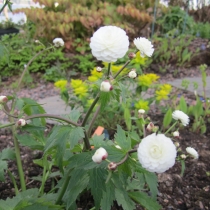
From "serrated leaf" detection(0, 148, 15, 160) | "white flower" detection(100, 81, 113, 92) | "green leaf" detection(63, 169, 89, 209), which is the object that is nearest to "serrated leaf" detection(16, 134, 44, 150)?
"serrated leaf" detection(0, 148, 15, 160)

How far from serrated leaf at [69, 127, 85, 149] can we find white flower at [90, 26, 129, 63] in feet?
0.77

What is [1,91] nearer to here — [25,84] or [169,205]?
[25,84]

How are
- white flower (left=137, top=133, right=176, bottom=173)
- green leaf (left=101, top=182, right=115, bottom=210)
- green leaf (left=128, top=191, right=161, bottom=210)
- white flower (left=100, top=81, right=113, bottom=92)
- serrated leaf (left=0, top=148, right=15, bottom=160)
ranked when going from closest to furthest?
white flower (left=137, top=133, right=176, bottom=173), white flower (left=100, top=81, right=113, bottom=92), green leaf (left=101, top=182, right=115, bottom=210), green leaf (left=128, top=191, right=161, bottom=210), serrated leaf (left=0, top=148, right=15, bottom=160)

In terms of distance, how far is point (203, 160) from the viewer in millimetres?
2117

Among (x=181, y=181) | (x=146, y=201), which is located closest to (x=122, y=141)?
(x=146, y=201)

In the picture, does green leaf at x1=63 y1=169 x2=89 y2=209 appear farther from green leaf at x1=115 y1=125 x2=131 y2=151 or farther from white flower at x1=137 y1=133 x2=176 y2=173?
white flower at x1=137 y1=133 x2=176 y2=173

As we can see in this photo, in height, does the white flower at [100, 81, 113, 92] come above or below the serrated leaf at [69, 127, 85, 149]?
above

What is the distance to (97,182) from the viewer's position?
991 millimetres

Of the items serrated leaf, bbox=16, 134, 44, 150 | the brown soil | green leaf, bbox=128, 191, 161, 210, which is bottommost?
the brown soil

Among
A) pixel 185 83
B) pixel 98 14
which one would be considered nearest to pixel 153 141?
pixel 185 83

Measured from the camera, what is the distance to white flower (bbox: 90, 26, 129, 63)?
3.14ft

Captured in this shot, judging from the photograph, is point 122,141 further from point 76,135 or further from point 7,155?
point 7,155

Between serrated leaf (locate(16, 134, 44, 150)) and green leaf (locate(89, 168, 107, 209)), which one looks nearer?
green leaf (locate(89, 168, 107, 209))

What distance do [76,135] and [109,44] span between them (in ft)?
0.97
